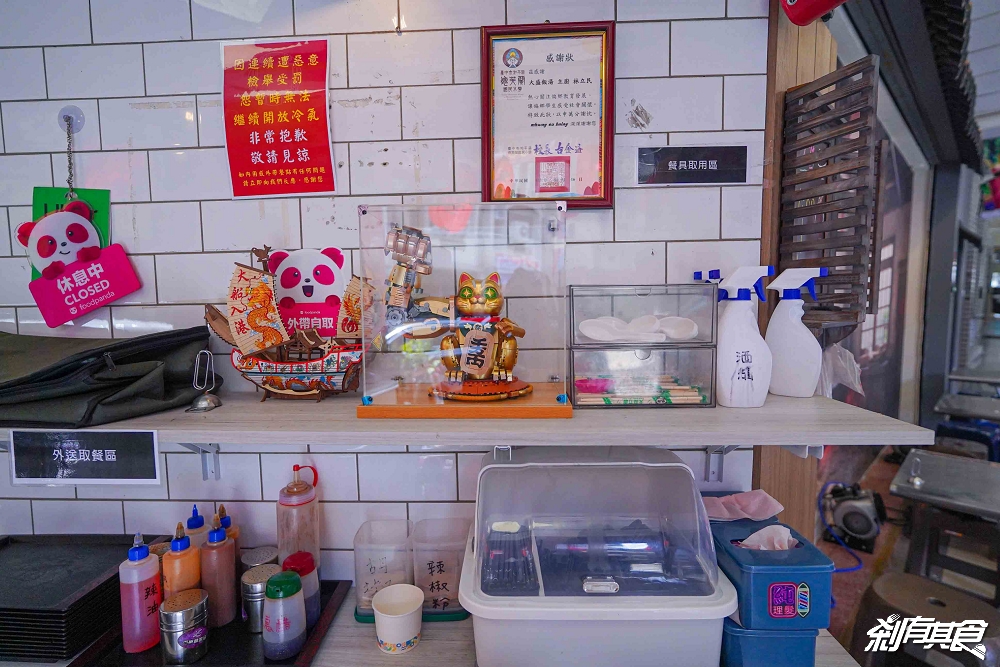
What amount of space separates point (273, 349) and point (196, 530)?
47 centimetres

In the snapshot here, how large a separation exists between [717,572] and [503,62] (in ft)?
3.77

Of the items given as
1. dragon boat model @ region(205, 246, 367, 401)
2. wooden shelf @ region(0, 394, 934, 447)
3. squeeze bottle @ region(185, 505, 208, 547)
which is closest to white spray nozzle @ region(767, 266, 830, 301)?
wooden shelf @ region(0, 394, 934, 447)

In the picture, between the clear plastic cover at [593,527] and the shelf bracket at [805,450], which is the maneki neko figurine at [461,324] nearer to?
the clear plastic cover at [593,527]

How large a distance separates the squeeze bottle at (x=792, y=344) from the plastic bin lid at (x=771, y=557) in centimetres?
30

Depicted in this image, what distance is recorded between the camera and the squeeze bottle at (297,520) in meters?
1.11

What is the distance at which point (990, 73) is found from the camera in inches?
104

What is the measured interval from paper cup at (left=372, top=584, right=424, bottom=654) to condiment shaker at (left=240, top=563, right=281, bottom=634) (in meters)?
0.23

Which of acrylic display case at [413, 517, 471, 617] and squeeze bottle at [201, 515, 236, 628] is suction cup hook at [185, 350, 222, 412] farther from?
acrylic display case at [413, 517, 471, 617]

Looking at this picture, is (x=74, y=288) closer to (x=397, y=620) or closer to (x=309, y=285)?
(x=309, y=285)

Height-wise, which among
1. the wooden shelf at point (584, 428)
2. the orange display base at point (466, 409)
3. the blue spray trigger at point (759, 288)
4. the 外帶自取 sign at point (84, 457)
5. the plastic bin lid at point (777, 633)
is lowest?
the plastic bin lid at point (777, 633)

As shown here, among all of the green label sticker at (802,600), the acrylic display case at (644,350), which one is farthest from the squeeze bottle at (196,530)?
the green label sticker at (802,600)

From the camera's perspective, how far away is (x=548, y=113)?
108 centimetres

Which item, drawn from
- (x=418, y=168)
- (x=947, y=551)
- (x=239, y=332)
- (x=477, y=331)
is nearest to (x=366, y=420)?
(x=477, y=331)

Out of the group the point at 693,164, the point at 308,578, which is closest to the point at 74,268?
the point at 308,578
